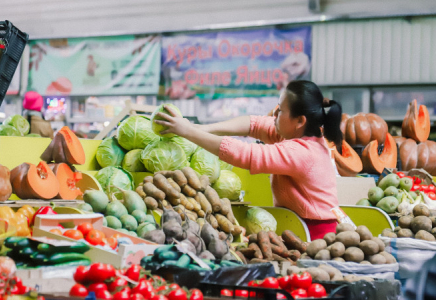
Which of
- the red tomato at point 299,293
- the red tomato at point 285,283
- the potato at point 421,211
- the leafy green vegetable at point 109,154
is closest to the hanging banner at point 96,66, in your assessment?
the leafy green vegetable at point 109,154

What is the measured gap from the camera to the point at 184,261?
174cm

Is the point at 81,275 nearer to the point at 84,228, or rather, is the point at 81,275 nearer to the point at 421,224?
the point at 84,228

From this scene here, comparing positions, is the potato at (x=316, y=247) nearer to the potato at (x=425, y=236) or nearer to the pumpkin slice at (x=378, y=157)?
the potato at (x=425, y=236)

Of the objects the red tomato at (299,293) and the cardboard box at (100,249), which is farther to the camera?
the cardboard box at (100,249)

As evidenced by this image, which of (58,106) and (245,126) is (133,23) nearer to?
(58,106)

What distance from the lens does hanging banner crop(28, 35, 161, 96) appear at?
8734mm

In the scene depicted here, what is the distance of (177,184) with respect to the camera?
3.07 metres

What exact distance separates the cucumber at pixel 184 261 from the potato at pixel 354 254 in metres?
0.87

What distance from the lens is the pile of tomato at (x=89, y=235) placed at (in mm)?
1929

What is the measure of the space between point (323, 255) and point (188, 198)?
43.4 inches

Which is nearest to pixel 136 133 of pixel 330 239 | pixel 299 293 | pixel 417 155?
pixel 330 239

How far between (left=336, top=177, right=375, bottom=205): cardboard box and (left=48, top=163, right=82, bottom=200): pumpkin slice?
2.47 metres

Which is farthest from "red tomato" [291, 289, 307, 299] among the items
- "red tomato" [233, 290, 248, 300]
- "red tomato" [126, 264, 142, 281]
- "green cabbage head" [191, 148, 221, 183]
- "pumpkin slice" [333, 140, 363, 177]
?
"pumpkin slice" [333, 140, 363, 177]

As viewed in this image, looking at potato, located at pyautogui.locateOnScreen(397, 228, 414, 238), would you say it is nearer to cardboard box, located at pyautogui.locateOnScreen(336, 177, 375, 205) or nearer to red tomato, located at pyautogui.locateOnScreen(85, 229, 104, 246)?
red tomato, located at pyautogui.locateOnScreen(85, 229, 104, 246)
